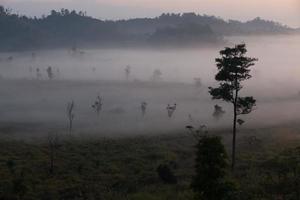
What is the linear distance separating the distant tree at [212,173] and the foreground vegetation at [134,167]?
13.8 feet

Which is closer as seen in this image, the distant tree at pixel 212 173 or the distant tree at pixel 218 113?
the distant tree at pixel 212 173

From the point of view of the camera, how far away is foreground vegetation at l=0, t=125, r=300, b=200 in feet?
193

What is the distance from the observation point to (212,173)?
1615 inches

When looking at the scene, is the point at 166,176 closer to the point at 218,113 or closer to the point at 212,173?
the point at 212,173

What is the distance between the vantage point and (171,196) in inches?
2232

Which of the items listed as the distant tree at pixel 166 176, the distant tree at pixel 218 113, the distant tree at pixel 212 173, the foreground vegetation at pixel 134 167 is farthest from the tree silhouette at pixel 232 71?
the distant tree at pixel 218 113

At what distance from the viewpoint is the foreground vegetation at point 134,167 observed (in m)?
58.8

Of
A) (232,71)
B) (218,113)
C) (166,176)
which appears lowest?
(166,176)

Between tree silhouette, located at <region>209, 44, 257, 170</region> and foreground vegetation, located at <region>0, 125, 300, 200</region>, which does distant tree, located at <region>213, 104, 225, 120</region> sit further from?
tree silhouette, located at <region>209, 44, 257, 170</region>

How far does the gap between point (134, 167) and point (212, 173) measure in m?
43.3

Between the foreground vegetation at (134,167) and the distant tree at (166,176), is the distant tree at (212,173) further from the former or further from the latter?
the distant tree at (166,176)

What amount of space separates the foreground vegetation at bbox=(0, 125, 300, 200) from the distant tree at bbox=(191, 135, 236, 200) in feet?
13.8

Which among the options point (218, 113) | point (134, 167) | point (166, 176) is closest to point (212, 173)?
point (166, 176)

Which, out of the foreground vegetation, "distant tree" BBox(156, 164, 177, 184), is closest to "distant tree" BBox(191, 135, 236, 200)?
the foreground vegetation
